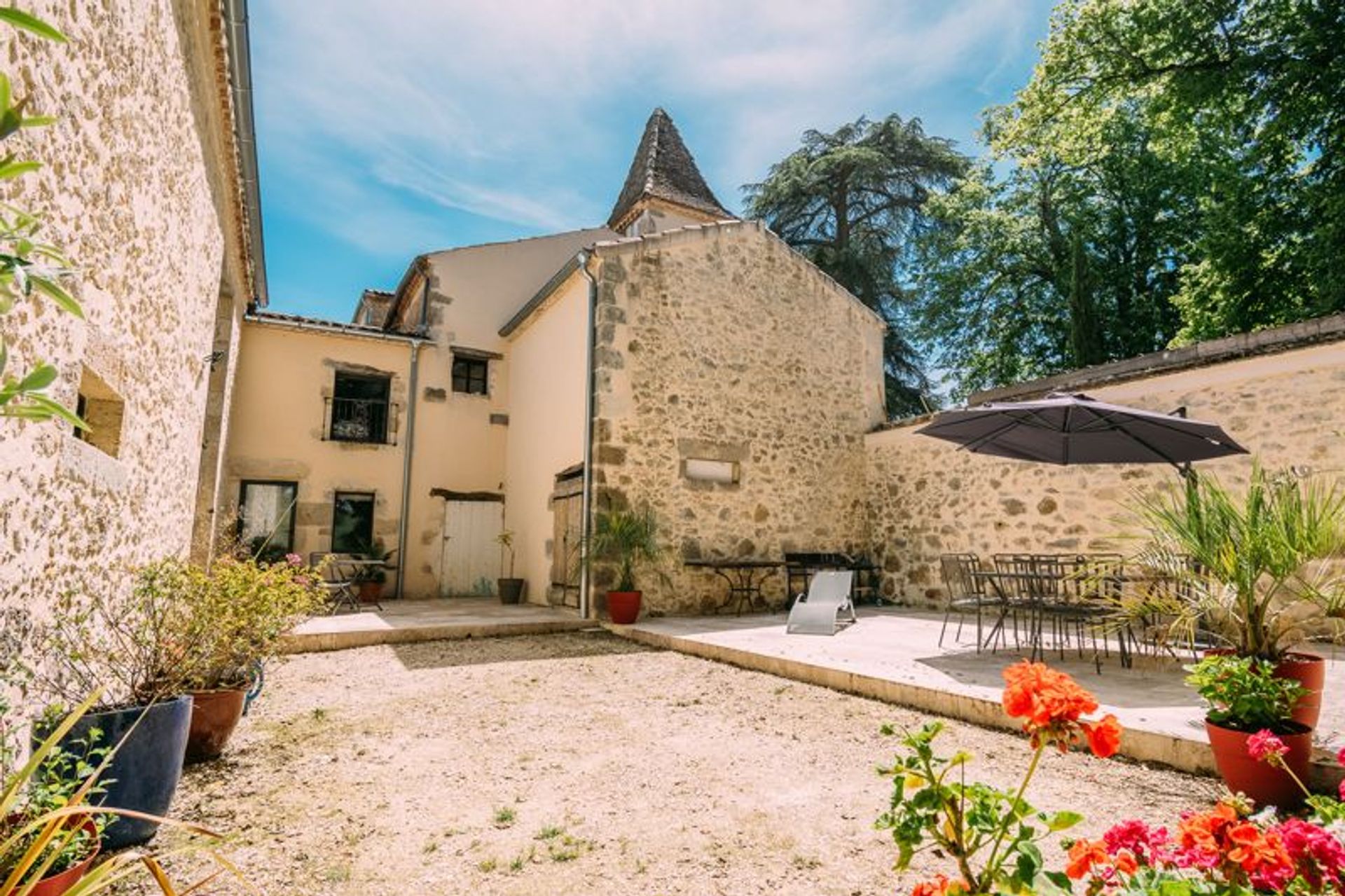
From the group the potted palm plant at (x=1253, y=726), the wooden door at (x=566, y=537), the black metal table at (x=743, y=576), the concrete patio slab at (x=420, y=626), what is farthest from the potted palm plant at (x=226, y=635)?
the black metal table at (x=743, y=576)

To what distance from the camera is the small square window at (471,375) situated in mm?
12102

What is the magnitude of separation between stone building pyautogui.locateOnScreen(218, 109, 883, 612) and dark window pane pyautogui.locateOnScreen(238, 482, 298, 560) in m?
0.03

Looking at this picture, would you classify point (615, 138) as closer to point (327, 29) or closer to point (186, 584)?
point (327, 29)

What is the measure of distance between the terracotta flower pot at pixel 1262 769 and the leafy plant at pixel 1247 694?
52mm

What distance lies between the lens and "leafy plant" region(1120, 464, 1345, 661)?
2.83 m

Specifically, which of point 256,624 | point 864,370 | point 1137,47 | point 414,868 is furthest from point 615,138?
point 414,868

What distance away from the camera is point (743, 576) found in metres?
9.09

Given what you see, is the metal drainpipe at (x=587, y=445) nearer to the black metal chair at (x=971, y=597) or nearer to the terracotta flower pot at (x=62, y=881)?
the black metal chair at (x=971, y=597)

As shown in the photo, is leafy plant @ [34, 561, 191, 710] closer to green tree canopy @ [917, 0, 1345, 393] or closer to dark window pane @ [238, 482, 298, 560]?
dark window pane @ [238, 482, 298, 560]

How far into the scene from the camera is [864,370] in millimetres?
10867

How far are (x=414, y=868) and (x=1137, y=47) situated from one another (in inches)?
565

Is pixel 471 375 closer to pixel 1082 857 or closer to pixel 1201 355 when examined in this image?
pixel 1201 355

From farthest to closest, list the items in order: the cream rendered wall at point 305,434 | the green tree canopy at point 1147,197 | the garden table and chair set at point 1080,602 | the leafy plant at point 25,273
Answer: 1. the cream rendered wall at point 305,434
2. the green tree canopy at point 1147,197
3. the garden table and chair set at point 1080,602
4. the leafy plant at point 25,273

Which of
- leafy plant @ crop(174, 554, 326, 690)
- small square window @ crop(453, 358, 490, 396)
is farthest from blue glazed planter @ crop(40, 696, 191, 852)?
small square window @ crop(453, 358, 490, 396)
